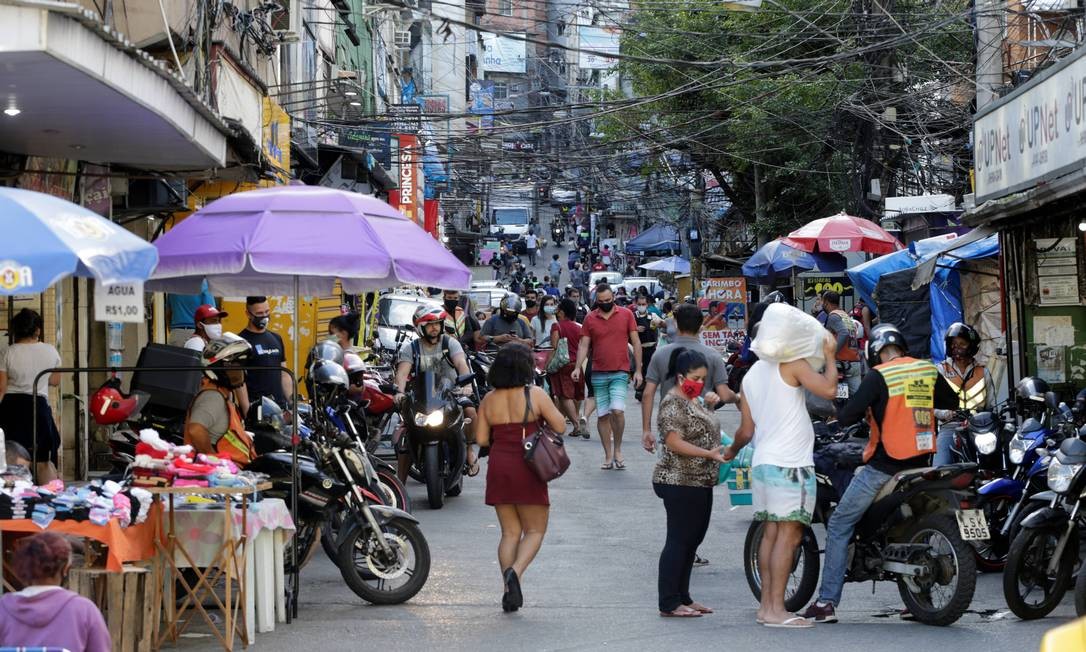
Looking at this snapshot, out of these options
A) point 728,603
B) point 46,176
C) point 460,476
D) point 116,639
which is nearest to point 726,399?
point 728,603

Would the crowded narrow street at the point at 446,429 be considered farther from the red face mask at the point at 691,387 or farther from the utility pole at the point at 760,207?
the utility pole at the point at 760,207

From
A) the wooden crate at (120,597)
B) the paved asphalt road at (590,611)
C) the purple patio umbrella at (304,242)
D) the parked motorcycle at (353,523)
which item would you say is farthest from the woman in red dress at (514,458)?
the wooden crate at (120,597)

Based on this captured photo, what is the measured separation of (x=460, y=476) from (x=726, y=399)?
11.6 ft

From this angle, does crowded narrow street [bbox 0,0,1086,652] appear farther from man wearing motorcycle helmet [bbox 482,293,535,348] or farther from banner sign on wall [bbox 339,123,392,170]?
banner sign on wall [bbox 339,123,392,170]

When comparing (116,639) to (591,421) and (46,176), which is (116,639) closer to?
(46,176)

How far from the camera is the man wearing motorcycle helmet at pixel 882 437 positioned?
8.52m

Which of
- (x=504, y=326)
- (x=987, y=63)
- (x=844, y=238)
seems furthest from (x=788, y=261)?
(x=504, y=326)

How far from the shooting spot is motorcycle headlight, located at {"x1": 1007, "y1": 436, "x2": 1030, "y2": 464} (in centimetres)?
955

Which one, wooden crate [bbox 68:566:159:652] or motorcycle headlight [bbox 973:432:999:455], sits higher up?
motorcycle headlight [bbox 973:432:999:455]

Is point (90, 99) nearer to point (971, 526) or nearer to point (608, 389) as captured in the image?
point (971, 526)

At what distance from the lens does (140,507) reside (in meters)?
7.55

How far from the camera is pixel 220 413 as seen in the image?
9180 mm

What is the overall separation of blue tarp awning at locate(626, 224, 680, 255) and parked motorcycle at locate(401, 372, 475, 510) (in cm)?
3628

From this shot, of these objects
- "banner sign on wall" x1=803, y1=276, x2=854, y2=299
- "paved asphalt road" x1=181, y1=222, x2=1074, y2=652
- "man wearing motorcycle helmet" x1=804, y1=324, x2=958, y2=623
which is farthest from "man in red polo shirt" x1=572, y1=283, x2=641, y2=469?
"banner sign on wall" x1=803, y1=276, x2=854, y2=299
